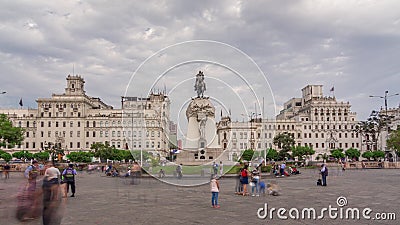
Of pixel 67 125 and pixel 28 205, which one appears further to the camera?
pixel 67 125

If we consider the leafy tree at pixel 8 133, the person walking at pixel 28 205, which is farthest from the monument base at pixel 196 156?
the person walking at pixel 28 205

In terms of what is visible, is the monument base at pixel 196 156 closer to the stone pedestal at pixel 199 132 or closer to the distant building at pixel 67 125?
the stone pedestal at pixel 199 132

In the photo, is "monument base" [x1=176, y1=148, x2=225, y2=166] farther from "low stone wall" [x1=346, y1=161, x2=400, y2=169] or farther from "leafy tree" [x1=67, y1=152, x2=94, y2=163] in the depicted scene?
"leafy tree" [x1=67, y1=152, x2=94, y2=163]

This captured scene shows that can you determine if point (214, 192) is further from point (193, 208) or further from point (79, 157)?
point (79, 157)

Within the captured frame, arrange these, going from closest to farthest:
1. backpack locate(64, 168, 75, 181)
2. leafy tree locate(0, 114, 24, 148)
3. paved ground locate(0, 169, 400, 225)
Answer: paved ground locate(0, 169, 400, 225)
backpack locate(64, 168, 75, 181)
leafy tree locate(0, 114, 24, 148)

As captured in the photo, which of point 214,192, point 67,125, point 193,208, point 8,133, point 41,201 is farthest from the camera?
point 67,125

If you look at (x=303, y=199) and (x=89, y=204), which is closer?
(x=89, y=204)

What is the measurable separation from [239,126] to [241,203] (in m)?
82.2

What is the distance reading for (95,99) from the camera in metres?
142

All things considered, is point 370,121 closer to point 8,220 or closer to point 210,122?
point 210,122

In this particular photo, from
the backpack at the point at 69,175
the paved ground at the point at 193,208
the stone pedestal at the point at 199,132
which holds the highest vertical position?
the stone pedestal at the point at 199,132

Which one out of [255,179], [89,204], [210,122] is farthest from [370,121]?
[89,204]

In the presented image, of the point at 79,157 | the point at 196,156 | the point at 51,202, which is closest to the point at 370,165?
the point at 196,156

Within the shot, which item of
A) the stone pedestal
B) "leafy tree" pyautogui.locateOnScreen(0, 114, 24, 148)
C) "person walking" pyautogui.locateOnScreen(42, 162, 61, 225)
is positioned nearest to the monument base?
the stone pedestal
